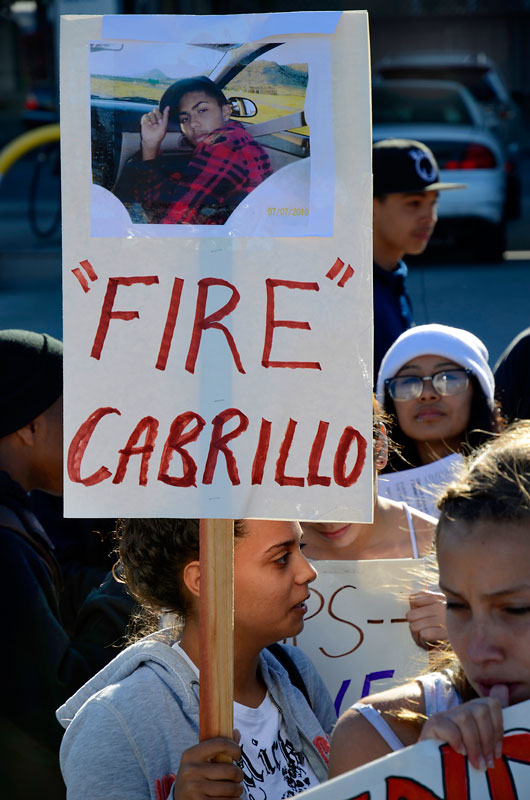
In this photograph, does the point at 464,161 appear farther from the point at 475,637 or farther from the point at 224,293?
the point at 475,637

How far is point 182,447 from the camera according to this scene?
1770 mm

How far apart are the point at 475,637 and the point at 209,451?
1.58ft

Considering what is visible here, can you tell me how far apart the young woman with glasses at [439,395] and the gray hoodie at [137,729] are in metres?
1.56

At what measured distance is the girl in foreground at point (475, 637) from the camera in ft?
5.12

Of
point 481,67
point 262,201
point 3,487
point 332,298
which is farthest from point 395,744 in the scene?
point 481,67

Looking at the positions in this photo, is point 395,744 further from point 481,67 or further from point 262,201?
point 481,67

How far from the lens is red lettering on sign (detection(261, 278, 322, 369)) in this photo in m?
1.75

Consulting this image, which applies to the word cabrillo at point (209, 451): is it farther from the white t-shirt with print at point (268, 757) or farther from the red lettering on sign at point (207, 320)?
the white t-shirt with print at point (268, 757)

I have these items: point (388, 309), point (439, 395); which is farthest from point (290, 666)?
point (388, 309)

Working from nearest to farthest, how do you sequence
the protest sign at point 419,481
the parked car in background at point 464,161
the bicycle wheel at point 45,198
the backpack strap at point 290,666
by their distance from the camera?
the backpack strap at point 290,666
the protest sign at point 419,481
the parked car in background at point 464,161
the bicycle wheel at point 45,198

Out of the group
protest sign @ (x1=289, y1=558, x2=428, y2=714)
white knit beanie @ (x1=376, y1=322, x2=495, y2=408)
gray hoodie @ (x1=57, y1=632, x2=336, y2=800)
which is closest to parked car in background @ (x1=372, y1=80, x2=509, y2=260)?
white knit beanie @ (x1=376, y1=322, x2=495, y2=408)

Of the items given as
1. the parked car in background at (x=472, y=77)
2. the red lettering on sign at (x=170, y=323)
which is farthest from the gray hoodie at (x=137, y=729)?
the parked car in background at (x=472, y=77)

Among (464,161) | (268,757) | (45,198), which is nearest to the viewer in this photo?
(268,757)

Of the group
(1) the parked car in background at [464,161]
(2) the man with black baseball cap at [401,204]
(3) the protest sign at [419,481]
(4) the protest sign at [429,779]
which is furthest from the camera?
(1) the parked car in background at [464,161]
